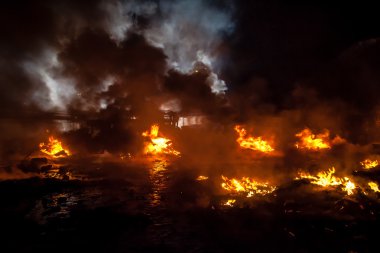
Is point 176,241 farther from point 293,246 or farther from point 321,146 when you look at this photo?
point 321,146

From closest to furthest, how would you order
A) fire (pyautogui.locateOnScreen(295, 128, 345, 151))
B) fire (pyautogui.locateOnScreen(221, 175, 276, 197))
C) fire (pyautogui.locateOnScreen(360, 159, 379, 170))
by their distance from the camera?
fire (pyautogui.locateOnScreen(221, 175, 276, 197)) < fire (pyautogui.locateOnScreen(360, 159, 379, 170)) < fire (pyautogui.locateOnScreen(295, 128, 345, 151))

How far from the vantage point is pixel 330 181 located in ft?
48.0

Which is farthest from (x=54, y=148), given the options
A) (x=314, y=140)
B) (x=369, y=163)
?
(x=369, y=163)

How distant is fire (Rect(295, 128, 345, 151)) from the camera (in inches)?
1133

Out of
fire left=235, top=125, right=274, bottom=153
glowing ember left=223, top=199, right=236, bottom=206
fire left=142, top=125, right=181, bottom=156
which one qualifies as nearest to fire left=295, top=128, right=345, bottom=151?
fire left=235, top=125, right=274, bottom=153

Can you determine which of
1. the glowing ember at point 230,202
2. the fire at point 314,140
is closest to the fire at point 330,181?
the glowing ember at point 230,202

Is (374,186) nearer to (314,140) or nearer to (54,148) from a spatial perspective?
(314,140)

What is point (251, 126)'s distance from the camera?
31406 mm

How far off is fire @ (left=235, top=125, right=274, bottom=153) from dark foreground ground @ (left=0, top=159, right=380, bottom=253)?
15.8 m

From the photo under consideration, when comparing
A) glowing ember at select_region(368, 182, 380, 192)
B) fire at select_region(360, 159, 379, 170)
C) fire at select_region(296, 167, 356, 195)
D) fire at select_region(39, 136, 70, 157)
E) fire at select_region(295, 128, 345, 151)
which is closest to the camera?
glowing ember at select_region(368, 182, 380, 192)

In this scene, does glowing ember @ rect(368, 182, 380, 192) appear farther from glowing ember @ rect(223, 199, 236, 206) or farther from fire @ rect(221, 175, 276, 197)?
glowing ember @ rect(223, 199, 236, 206)

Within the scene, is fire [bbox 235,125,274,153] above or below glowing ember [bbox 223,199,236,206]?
above

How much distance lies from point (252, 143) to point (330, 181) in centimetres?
1607

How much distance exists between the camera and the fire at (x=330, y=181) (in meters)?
13.5
